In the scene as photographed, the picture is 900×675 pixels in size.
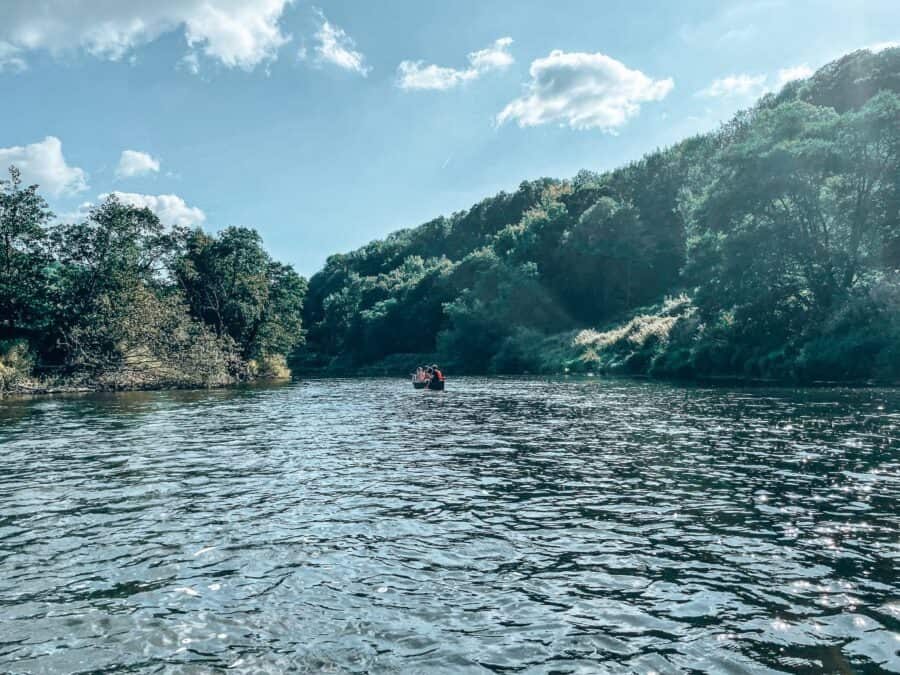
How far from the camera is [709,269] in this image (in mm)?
56031

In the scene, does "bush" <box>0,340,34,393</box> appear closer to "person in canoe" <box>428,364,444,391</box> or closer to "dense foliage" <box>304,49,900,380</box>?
"person in canoe" <box>428,364,444,391</box>

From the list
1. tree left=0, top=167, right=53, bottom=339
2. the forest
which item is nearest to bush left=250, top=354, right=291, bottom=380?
the forest

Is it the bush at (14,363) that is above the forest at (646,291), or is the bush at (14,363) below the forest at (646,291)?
below

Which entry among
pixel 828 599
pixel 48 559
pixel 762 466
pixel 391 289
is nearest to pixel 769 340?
pixel 762 466

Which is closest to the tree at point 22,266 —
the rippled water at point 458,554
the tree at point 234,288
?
the tree at point 234,288

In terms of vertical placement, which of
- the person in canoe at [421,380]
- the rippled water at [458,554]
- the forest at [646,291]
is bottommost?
the rippled water at [458,554]

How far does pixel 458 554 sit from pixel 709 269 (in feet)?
174

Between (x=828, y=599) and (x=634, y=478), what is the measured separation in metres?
7.00

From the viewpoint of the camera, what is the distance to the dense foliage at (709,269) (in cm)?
4656

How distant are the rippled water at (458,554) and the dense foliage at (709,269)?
3192 cm

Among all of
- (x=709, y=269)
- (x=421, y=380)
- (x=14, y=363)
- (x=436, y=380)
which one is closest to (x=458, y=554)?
(x=436, y=380)

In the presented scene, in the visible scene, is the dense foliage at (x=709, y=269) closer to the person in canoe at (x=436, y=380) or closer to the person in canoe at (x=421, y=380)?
the person in canoe at (x=436, y=380)

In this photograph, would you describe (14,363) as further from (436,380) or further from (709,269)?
(709,269)

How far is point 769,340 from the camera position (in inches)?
1987
